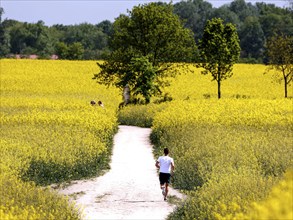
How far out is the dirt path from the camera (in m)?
12.3

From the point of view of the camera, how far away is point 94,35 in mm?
145125

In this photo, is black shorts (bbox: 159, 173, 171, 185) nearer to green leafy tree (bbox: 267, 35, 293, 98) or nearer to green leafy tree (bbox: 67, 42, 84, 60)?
green leafy tree (bbox: 267, 35, 293, 98)

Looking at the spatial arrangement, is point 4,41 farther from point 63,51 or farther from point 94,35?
point 94,35

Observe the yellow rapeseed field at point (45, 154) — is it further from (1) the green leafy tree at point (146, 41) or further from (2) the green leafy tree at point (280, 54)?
(2) the green leafy tree at point (280, 54)

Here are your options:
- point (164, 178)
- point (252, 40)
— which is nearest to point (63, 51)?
point (252, 40)

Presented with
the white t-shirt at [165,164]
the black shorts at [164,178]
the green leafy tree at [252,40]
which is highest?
the green leafy tree at [252,40]

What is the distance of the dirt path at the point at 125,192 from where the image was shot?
12.3 metres

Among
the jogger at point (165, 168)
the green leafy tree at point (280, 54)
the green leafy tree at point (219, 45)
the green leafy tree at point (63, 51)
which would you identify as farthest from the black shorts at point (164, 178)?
the green leafy tree at point (63, 51)

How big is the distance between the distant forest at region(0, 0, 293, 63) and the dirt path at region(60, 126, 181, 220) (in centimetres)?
6426

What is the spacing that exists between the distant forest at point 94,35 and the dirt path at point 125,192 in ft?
211

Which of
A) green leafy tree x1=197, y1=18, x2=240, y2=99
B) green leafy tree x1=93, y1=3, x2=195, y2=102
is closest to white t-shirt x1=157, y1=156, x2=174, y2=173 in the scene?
green leafy tree x1=93, y1=3, x2=195, y2=102

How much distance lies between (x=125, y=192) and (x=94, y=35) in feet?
438

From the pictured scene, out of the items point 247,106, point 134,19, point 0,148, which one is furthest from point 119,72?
point 0,148

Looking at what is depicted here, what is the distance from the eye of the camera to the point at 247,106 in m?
30.5
